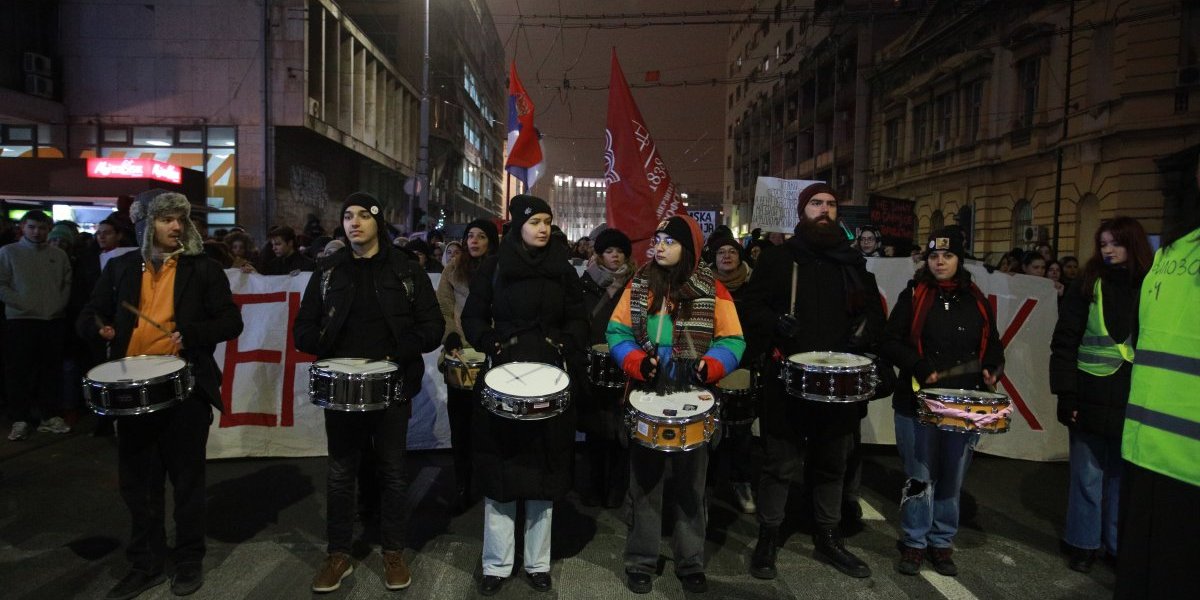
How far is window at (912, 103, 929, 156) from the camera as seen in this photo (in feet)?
107

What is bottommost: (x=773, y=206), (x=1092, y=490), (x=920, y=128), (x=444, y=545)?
(x=444, y=545)

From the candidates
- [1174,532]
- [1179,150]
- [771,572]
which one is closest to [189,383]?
[771,572]

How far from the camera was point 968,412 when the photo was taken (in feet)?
13.6

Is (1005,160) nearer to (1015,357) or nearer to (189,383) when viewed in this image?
(1015,357)

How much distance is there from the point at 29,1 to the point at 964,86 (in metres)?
33.2

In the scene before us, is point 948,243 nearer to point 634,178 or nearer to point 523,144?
point 634,178

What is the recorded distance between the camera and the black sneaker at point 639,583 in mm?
4195

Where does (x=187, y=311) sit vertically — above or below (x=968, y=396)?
above

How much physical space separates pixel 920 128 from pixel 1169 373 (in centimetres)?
3500

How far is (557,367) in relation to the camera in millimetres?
4043

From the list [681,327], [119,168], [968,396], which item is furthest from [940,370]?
[119,168]

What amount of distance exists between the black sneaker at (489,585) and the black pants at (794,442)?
1.67 m

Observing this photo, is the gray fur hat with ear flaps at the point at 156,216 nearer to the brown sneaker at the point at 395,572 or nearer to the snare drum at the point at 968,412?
the brown sneaker at the point at 395,572

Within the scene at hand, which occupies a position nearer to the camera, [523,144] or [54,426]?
[54,426]
